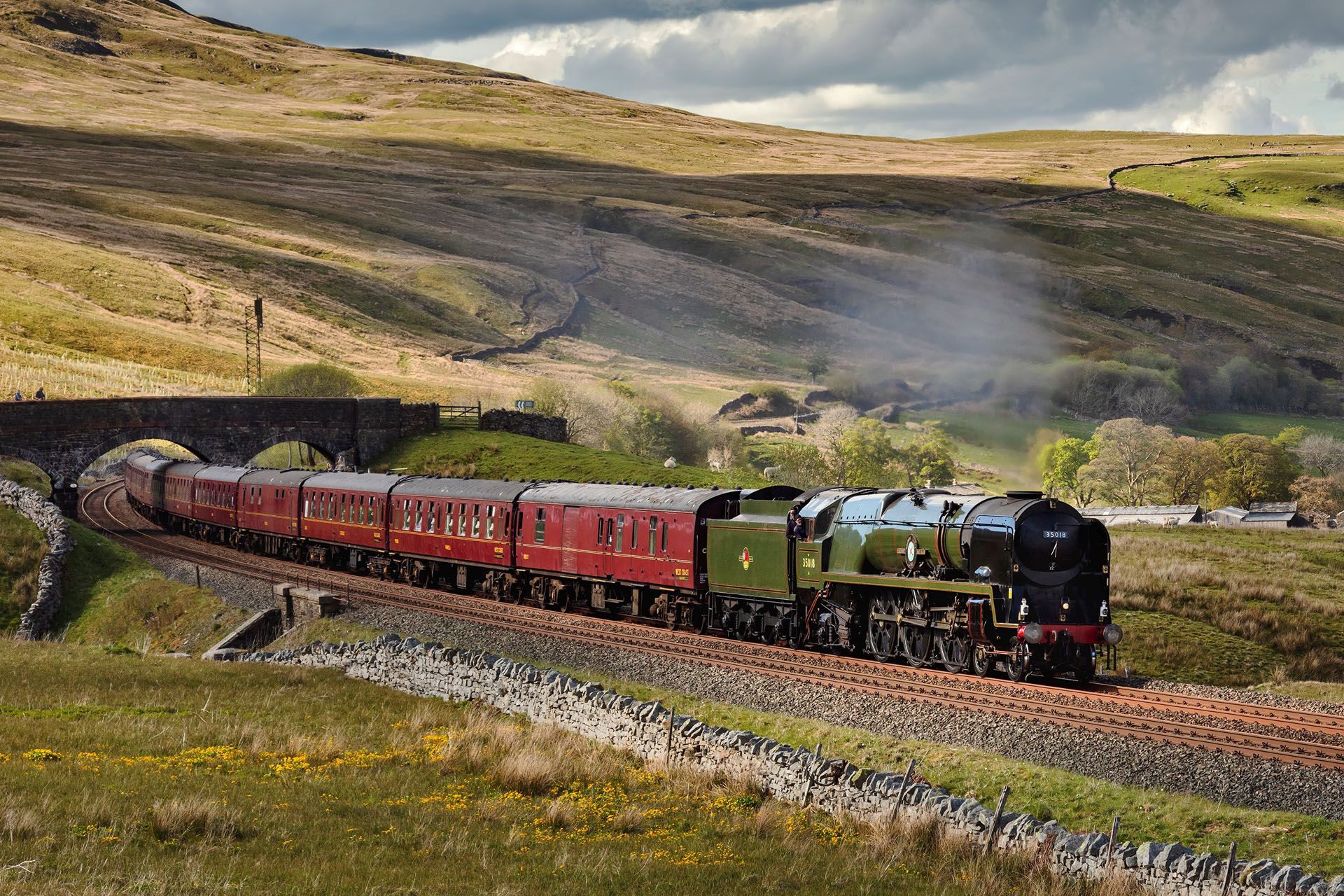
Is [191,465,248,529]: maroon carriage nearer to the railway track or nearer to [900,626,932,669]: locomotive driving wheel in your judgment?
the railway track

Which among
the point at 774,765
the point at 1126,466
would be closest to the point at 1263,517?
the point at 1126,466

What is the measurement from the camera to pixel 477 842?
1512 centimetres

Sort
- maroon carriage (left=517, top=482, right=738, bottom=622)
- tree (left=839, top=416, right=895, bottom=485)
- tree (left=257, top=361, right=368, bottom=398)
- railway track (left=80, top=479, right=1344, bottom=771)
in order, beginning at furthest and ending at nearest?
tree (left=839, top=416, right=895, bottom=485) → tree (left=257, top=361, right=368, bottom=398) → maroon carriage (left=517, top=482, right=738, bottom=622) → railway track (left=80, top=479, right=1344, bottom=771)

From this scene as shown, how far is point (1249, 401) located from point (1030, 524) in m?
159

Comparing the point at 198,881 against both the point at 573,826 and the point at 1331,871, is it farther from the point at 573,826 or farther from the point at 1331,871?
the point at 1331,871

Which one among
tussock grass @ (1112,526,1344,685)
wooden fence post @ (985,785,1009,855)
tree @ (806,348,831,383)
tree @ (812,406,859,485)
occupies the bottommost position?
tree @ (812,406,859,485)

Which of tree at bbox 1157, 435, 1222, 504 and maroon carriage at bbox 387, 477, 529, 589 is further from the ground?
maroon carriage at bbox 387, 477, 529, 589

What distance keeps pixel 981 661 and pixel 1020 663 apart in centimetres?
110

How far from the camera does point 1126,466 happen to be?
11244 cm

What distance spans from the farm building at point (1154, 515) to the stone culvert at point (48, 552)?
212 feet

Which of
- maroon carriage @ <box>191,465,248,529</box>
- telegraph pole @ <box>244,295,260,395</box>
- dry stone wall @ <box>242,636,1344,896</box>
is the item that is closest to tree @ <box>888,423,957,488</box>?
telegraph pole @ <box>244,295,260,395</box>

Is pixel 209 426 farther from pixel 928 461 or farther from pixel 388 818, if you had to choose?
pixel 388 818

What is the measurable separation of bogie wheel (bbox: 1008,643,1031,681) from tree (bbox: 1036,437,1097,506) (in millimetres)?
85703

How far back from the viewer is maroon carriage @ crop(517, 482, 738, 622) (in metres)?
35.3
